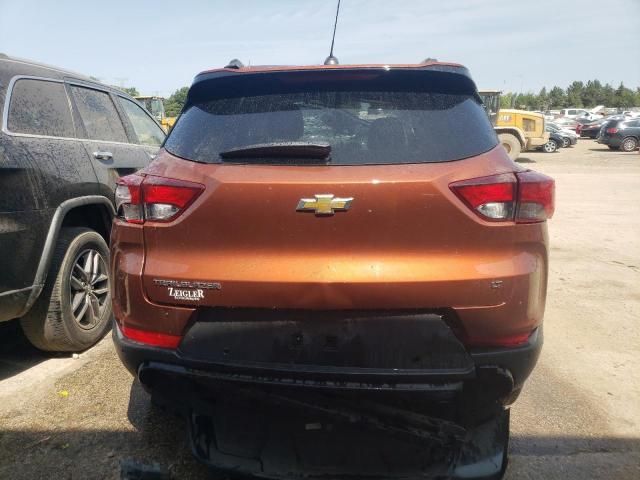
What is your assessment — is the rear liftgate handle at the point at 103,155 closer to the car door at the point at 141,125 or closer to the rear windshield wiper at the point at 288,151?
the car door at the point at 141,125

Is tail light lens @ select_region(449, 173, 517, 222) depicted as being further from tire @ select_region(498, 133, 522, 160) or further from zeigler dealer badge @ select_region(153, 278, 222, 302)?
tire @ select_region(498, 133, 522, 160)

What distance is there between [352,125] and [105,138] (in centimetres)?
283

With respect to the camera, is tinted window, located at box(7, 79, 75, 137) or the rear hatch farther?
tinted window, located at box(7, 79, 75, 137)

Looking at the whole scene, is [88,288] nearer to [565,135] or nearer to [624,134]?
[624,134]

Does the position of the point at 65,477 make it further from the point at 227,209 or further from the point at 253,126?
the point at 253,126

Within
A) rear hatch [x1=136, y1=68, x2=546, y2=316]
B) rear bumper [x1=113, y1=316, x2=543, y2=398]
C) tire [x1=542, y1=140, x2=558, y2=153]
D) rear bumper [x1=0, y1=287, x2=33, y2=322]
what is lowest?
tire [x1=542, y1=140, x2=558, y2=153]

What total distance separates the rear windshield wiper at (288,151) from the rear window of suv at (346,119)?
33 mm

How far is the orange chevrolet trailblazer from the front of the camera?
186 cm

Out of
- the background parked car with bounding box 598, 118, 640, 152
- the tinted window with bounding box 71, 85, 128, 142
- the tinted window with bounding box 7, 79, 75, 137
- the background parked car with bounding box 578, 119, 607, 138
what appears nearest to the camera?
the tinted window with bounding box 7, 79, 75, 137

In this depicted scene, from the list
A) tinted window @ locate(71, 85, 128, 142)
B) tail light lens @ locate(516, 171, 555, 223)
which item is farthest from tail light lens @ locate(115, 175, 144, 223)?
tinted window @ locate(71, 85, 128, 142)

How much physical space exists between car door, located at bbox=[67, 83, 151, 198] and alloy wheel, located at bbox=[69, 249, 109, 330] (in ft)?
1.71

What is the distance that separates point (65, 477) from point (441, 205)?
203cm

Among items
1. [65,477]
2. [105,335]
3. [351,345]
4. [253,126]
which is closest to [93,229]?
[105,335]

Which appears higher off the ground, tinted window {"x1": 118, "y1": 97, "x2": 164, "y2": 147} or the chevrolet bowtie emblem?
tinted window {"x1": 118, "y1": 97, "x2": 164, "y2": 147}
